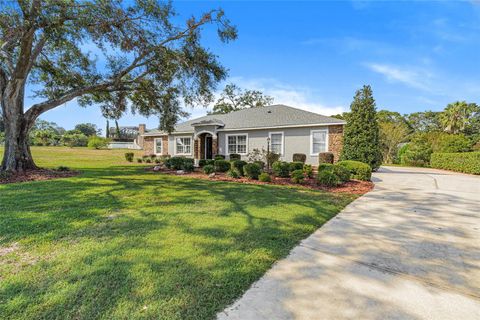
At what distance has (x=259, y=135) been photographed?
16141mm

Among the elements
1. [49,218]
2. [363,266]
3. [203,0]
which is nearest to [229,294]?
[363,266]

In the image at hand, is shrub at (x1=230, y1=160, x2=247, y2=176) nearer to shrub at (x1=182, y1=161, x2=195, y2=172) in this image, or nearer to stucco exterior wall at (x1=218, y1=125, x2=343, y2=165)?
shrub at (x1=182, y1=161, x2=195, y2=172)

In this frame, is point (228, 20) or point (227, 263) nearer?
point (227, 263)

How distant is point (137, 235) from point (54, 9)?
7438mm

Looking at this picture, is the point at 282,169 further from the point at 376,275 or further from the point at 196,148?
the point at 196,148

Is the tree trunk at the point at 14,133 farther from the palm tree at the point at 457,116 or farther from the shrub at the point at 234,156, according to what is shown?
the palm tree at the point at 457,116

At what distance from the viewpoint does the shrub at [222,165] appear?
11.7m

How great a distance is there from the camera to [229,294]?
2.22 meters

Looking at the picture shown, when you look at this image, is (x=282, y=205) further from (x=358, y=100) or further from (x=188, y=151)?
(x=188, y=151)

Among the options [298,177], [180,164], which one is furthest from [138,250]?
[180,164]

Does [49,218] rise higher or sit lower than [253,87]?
lower

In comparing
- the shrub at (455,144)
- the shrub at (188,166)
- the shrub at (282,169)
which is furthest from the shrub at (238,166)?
the shrub at (455,144)

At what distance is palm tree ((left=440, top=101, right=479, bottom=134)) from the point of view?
93.7 feet

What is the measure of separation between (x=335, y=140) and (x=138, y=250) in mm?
12900
